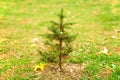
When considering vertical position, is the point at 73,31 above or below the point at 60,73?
above

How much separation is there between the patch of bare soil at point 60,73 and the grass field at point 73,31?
197 millimetres

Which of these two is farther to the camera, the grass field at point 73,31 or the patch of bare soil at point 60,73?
the grass field at point 73,31

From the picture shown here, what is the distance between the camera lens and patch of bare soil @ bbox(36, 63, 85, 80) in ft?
29.0

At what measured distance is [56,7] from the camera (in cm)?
2342

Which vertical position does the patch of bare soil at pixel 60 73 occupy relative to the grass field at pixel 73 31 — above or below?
below

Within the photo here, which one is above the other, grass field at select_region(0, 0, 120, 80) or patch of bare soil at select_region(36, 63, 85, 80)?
Result: grass field at select_region(0, 0, 120, 80)

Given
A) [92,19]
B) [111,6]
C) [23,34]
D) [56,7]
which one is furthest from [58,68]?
[56,7]

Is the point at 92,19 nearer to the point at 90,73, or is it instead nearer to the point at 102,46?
the point at 102,46

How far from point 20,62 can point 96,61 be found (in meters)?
2.53

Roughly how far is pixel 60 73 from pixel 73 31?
7023 mm

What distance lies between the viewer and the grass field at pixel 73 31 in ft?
31.4

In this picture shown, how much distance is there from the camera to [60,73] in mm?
9031

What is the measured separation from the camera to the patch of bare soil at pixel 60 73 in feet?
29.0

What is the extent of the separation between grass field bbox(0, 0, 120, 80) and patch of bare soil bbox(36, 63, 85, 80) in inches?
7.7
